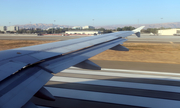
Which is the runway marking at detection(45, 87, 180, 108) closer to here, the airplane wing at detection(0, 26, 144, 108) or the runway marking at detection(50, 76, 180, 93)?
the runway marking at detection(50, 76, 180, 93)

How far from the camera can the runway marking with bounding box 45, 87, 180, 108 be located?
451cm

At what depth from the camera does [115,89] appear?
564 cm

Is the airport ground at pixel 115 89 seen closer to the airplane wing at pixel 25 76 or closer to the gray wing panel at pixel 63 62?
the gray wing panel at pixel 63 62

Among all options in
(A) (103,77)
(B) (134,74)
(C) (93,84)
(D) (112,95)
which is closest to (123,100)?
(D) (112,95)

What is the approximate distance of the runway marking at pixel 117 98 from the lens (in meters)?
4.51

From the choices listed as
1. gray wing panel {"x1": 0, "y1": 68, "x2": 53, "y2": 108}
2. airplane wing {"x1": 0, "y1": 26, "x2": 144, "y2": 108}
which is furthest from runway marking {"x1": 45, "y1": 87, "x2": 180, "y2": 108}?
gray wing panel {"x1": 0, "y1": 68, "x2": 53, "y2": 108}

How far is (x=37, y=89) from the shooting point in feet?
6.51

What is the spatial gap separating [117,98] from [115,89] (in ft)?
2.41

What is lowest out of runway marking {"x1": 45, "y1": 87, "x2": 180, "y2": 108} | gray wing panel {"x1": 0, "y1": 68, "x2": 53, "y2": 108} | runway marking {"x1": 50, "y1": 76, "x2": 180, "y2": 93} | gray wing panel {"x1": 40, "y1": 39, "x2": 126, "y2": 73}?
runway marking {"x1": 45, "y1": 87, "x2": 180, "y2": 108}

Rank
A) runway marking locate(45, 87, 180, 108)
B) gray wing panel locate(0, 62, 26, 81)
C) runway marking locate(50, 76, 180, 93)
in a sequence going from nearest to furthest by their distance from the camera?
gray wing panel locate(0, 62, 26, 81) < runway marking locate(45, 87, 180, 108) < runway marking locate(50, 76, 180, 93)

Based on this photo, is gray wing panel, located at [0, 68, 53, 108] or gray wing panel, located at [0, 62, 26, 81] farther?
gray wing panel, located at [0, 62, 26, 81]

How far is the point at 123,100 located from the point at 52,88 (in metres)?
2.65

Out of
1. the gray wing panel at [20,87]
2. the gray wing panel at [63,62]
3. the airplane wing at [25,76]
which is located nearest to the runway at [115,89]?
the gray wing panel at [63,62]

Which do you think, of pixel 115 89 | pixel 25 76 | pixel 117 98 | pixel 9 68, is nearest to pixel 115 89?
pixel 115 89
